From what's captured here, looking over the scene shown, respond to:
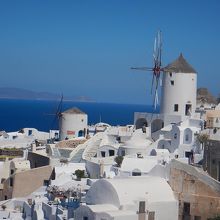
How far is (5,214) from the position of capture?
24.9 metres

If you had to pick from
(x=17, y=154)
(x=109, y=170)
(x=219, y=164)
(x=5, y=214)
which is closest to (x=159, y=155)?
(x=109, y=170)

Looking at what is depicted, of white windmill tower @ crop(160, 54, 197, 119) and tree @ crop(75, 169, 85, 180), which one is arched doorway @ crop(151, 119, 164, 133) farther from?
tree @ crop(75, 169, 85, 180)

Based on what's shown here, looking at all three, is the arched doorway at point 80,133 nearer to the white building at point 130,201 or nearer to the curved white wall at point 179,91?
the curved white wall at point 179,91

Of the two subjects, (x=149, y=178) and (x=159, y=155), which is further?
(x=159, y=155)

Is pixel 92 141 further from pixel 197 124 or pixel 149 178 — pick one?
pixel 149 178

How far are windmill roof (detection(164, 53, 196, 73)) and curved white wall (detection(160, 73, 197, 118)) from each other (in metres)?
0.28

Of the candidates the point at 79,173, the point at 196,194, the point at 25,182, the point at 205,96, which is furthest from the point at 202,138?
the point at 205,96

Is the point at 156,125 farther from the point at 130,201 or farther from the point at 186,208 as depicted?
the point at 130,201

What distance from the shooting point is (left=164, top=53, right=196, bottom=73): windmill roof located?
126ft

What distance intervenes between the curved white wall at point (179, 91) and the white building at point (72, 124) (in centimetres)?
837

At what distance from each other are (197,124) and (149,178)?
11.3 metres

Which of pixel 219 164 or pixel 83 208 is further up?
pixel 219 164

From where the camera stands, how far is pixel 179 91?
38.3 meters

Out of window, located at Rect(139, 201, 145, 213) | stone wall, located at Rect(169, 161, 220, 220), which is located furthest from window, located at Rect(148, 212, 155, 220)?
stone wall, located at Rect(169, 161, 220, 220)
